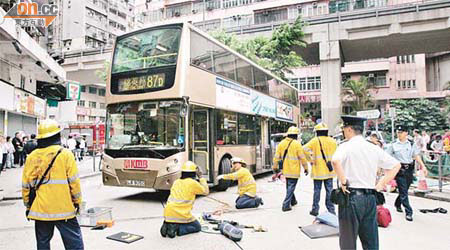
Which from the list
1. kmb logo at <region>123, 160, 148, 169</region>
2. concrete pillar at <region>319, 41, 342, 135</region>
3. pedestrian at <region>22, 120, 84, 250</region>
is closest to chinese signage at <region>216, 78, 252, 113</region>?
kmb logo at <region>123, 160, 148, 169</region>

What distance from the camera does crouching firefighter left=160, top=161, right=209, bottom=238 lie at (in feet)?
17.3

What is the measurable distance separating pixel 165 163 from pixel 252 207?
2.09 meters

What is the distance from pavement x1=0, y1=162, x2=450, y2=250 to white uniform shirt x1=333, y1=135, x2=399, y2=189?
1829 mm

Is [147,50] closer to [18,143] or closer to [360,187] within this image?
[360,187]

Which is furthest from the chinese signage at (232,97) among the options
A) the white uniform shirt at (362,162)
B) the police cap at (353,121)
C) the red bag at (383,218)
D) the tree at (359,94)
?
the tree at (359,94)

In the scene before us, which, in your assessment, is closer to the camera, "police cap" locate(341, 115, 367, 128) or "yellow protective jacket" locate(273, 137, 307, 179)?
"police cap" locate(341, 115, 367, 128)

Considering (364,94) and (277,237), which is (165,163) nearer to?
(277,237)

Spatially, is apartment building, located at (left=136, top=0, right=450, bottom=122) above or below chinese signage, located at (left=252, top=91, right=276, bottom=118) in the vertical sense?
above

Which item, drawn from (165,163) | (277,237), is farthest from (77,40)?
(277,237)

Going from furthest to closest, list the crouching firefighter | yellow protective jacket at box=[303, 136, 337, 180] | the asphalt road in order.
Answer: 1. yellow protective jacket at box=[303, 136, 337, 180]
2. the crouching firefighter
3. the asphalt road

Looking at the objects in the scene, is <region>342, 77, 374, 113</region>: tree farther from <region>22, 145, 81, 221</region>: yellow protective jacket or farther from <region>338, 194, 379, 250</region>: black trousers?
<region>22, 145, 81, 221</region>: yellow protective jacket

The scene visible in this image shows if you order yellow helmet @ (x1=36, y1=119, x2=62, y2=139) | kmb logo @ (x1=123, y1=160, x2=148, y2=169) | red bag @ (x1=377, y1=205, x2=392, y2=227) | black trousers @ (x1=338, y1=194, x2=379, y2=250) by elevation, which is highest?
yellow helmet @ (x1=36, y1=119, x2=62, y2=139)

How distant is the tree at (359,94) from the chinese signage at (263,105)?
18735 millimetres

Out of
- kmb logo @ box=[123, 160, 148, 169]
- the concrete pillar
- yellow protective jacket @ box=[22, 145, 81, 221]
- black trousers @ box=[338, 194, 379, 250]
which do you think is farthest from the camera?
the concrete pillar
